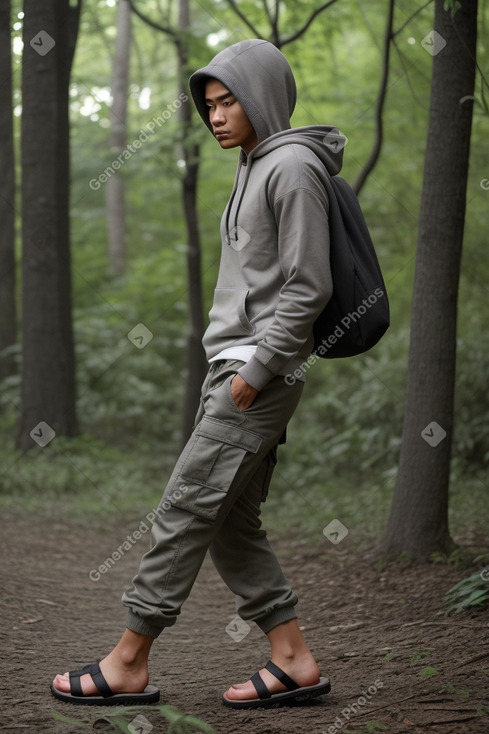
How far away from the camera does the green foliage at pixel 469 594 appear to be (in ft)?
12.3

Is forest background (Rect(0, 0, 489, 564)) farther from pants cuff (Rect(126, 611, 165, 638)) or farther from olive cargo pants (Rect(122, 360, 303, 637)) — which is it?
pants cuff (Rect(126, 611, 165, 638))

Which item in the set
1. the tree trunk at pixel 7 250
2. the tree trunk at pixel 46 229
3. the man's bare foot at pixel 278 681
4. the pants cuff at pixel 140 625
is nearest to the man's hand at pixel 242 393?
the pants cuff at pixel 140 625

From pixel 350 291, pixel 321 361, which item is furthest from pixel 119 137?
pixel 350 291

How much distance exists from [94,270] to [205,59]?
7.28 m

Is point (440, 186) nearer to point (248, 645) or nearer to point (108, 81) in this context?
point (248, 645)

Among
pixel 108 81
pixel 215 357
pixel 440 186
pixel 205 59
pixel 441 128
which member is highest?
pixel 108 81

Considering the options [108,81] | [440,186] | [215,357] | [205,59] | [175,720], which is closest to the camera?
[175,720]

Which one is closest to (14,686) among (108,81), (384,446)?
(384,446)

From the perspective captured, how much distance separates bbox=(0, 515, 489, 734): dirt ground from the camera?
267cm

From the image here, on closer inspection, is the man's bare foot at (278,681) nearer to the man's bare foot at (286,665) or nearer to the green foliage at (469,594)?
the man's bare foot at (286,665)

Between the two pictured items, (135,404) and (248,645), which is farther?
(135,404)

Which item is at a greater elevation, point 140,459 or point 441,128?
point 441,128

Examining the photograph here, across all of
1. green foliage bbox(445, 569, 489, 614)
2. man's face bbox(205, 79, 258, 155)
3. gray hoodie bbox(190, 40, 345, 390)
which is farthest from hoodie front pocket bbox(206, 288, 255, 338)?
green foliage bbox(445, 569, 489, 614)

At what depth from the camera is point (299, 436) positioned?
10.3 m
